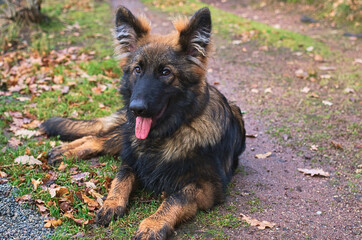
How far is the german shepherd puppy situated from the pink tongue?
0.04 ft

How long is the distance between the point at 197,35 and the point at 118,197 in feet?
6.52

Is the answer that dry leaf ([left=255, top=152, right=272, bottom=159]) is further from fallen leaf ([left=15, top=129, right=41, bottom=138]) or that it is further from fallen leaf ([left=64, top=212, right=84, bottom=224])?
fallen leaf ([left=15, top=129, right=41, bottom=138])

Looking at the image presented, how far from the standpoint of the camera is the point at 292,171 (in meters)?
5.16

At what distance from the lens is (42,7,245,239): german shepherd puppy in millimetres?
3797

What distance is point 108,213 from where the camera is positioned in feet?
12.2

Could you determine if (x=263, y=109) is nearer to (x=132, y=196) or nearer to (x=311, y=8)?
(x=132, y=196)

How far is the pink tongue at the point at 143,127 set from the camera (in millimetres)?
3949

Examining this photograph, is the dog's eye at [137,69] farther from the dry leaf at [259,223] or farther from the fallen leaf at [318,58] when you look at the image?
the fallen leaf at [318,58]

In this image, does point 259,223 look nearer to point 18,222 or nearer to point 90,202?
point 90,202

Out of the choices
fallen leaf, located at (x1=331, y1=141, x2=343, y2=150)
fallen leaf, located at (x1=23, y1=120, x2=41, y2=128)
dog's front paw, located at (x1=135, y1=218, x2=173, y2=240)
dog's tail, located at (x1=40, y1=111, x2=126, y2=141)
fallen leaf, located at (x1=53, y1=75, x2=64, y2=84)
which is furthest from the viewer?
fallen leaf, located at (x1=53, y1=75, x2=64, y2=84)

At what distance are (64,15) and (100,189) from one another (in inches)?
403

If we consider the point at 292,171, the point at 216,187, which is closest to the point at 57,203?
the point at 216,187

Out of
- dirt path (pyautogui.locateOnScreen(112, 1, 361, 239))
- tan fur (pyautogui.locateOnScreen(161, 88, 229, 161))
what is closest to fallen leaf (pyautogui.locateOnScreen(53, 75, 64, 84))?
dirt path (pyautogui.locateOnScreen(112, 1, 361, 239))

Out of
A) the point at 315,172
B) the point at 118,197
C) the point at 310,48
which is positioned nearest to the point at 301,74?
the point at 310,48
